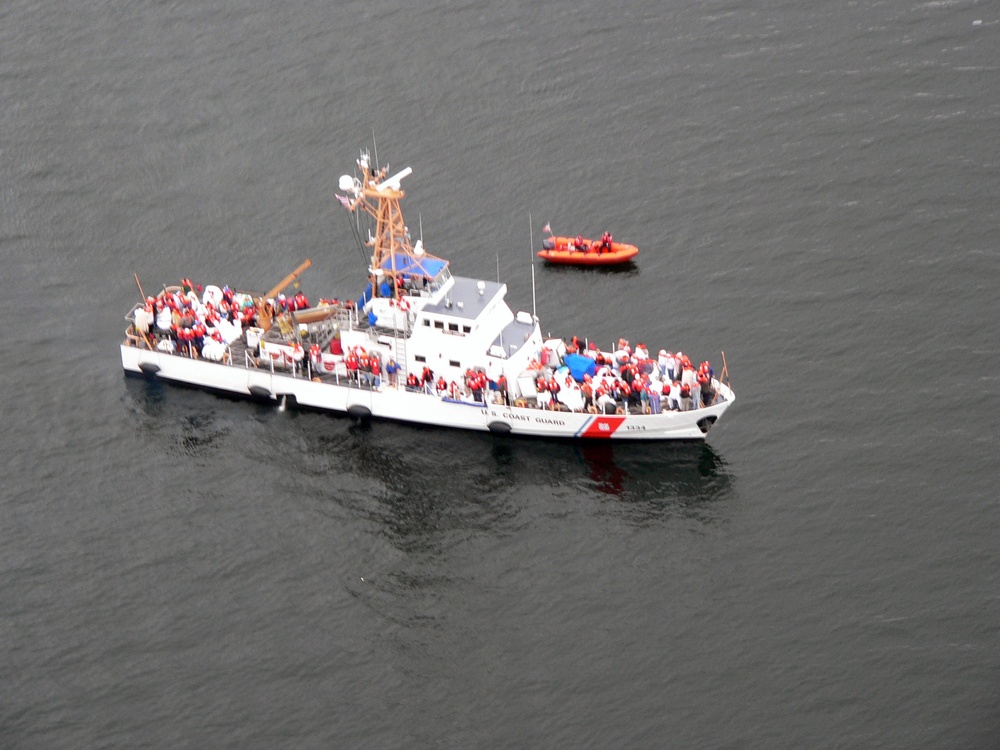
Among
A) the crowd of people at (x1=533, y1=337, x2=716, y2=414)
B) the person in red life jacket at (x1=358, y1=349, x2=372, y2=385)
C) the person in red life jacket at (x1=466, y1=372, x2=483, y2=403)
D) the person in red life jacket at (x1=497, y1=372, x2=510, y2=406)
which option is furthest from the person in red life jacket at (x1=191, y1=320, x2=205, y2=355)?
the crowd of people at (x1=533, y1=337, x2=716, y2=414)

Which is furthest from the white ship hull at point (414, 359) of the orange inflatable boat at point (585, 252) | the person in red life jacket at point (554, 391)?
the orange inflatable boat at point (585, 252)

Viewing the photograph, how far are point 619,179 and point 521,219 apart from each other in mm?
8168

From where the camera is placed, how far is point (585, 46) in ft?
484

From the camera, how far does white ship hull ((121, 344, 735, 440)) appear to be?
113 meters

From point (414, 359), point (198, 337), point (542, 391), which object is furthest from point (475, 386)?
point (198, 337)

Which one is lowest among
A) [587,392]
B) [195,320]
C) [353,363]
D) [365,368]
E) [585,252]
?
[587,392]

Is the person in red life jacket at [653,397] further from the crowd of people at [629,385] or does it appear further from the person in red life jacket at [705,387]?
the person in red life jacket at [705,387]

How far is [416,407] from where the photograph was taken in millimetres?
116875

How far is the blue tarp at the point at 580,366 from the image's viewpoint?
116 metres

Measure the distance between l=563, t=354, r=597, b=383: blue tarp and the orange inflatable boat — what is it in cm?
1450

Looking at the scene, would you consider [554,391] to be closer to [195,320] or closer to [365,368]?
[365,368]

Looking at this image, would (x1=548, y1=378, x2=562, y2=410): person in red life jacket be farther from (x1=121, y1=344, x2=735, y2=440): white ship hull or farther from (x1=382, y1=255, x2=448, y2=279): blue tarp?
(x1=382, y1=255, x2=448, y2=279): blue tarp

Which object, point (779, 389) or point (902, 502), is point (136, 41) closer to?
point (779, 389)

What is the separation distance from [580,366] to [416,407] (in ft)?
33.9
